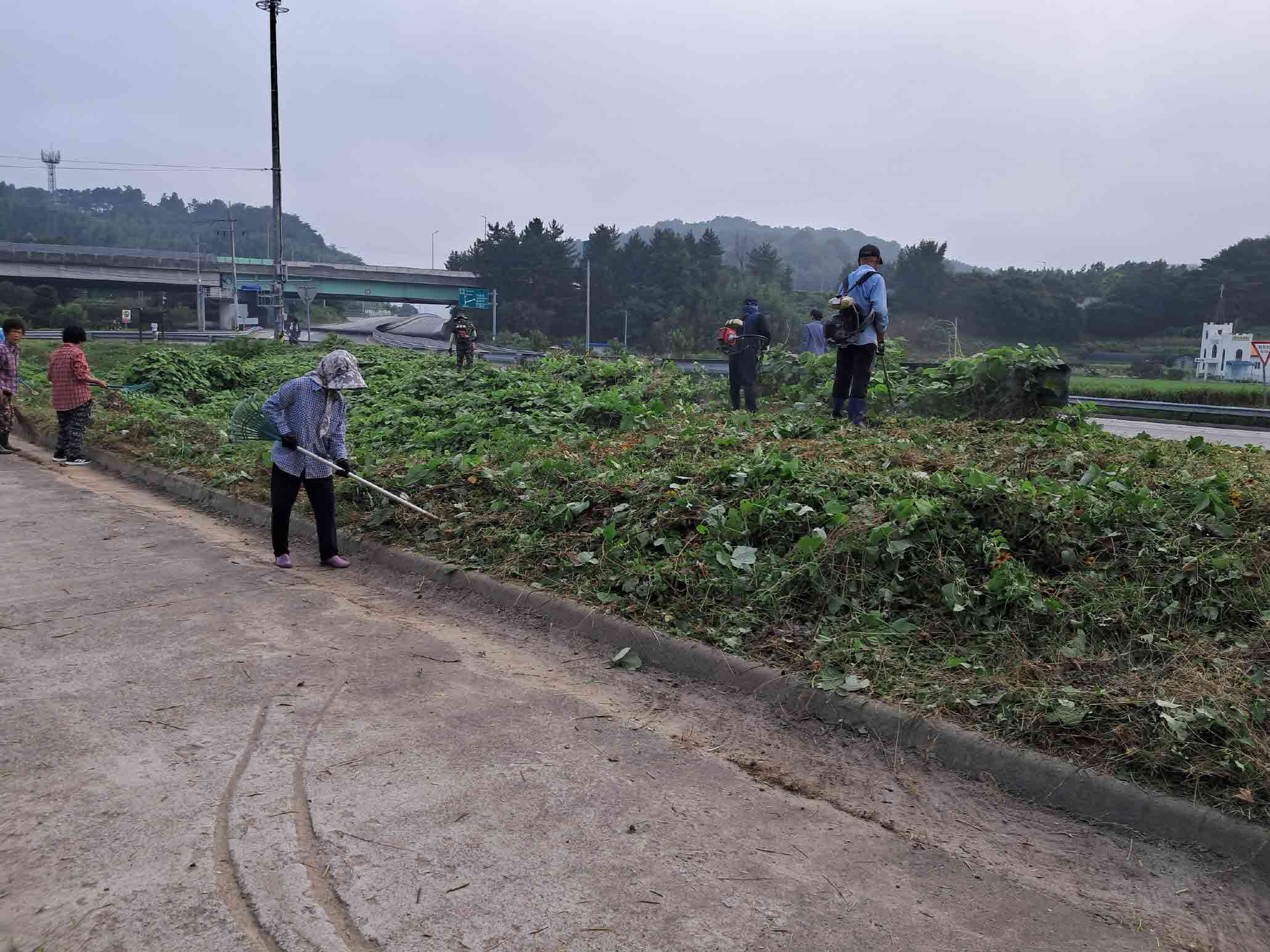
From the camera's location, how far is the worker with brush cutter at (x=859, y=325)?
30.2 feet

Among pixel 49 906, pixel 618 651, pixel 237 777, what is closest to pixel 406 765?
pixel 237 777

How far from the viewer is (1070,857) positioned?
332 cm

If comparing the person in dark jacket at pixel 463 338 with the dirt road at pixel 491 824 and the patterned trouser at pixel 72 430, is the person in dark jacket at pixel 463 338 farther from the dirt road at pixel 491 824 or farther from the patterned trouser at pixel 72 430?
the dirt road at pixel 491 824

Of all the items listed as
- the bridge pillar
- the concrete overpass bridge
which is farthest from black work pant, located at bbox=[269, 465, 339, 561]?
the bridge pillar

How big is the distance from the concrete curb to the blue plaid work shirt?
165 cm

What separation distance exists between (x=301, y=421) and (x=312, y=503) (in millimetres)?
631

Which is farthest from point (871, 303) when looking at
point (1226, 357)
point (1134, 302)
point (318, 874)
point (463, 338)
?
point (1134, 302)

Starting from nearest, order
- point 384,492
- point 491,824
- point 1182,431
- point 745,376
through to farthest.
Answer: point 491,824, point 384,492, point 745,376, point 1182,431

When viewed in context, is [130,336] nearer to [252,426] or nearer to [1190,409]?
[1190,409]

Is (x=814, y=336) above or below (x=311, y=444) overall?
above

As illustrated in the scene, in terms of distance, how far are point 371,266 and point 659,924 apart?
275ft

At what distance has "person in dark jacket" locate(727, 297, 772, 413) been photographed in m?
12.9

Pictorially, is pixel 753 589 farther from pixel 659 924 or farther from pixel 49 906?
pixel 49 906

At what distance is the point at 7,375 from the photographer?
515 inches
